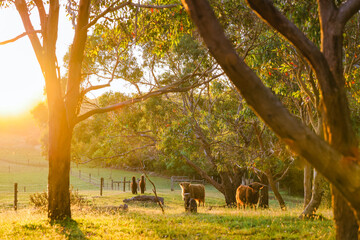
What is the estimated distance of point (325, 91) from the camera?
13.3 feet

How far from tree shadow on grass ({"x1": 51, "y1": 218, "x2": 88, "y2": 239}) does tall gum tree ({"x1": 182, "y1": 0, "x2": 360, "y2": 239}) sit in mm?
5880

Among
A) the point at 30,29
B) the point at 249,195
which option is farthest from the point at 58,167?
the point at 249,195

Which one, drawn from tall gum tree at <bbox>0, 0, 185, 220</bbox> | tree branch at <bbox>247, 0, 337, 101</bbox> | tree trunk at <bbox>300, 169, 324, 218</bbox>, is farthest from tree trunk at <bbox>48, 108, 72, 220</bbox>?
tree branch at <bbox>247, 0, 337, 101</bbox>

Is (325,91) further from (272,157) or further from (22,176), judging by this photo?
(22,176)

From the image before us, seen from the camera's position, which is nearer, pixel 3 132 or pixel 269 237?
pixel 269 237

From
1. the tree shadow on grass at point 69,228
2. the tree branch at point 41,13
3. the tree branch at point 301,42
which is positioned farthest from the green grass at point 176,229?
the tree branch at point 41,13

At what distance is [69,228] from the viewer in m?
8.65

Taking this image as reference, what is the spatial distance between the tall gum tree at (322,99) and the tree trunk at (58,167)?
757cm

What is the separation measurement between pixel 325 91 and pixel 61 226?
7735 millimetres

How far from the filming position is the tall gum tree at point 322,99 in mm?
3480

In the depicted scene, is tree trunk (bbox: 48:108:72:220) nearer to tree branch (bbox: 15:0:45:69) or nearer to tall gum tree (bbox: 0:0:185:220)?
tall gum tree (bbox: 0:0:185:220)

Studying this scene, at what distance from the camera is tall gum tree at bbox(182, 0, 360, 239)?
348cm

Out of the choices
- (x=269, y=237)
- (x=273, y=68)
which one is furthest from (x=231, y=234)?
(x=273, y=68)

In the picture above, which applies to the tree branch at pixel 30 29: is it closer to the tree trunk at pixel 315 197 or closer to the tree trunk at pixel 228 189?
the tree trunk at pixel 315 197
